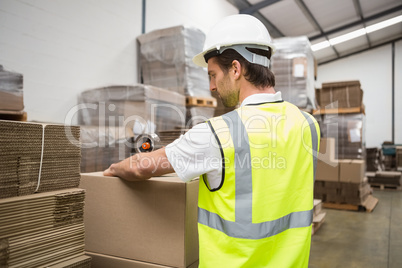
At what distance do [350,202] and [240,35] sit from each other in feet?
17.7

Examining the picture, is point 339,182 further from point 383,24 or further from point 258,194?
point 383,24

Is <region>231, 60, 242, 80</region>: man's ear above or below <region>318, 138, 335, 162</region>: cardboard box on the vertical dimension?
above

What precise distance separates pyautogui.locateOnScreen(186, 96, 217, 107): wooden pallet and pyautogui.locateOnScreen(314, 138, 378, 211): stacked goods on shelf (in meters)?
2.40

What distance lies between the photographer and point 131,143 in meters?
2.57

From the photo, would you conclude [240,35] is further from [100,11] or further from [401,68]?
[401,68]

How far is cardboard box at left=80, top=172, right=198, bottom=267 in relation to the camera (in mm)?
1586

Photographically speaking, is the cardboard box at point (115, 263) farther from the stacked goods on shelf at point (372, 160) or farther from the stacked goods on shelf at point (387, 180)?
the stacked goods on shelf at point (372, 160)

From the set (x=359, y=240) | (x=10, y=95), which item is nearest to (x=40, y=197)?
(x=10, y=95)

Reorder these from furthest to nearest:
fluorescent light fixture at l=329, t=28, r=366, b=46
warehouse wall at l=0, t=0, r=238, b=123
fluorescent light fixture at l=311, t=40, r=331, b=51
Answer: fluorescent light fixture at l=311, t=40, r=331, b=51, fluorescent light fixture at l=329, t=28, r=366, b=46, warehouse wall at l=0, t=0, r=238, b=123

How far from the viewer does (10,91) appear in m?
2.59

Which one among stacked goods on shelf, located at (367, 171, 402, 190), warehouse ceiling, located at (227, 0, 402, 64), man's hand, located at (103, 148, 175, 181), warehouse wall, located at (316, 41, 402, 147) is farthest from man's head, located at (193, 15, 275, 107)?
warehouse wall, located at (316, 41, 402, 147)

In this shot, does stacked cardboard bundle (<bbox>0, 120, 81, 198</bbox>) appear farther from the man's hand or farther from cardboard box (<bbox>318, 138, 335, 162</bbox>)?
cardboard box (<bbox>318, 138, 335, 162</bbox>)

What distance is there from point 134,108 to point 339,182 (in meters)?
4.29

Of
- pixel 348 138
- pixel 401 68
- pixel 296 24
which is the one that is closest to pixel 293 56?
pixel 348 138
